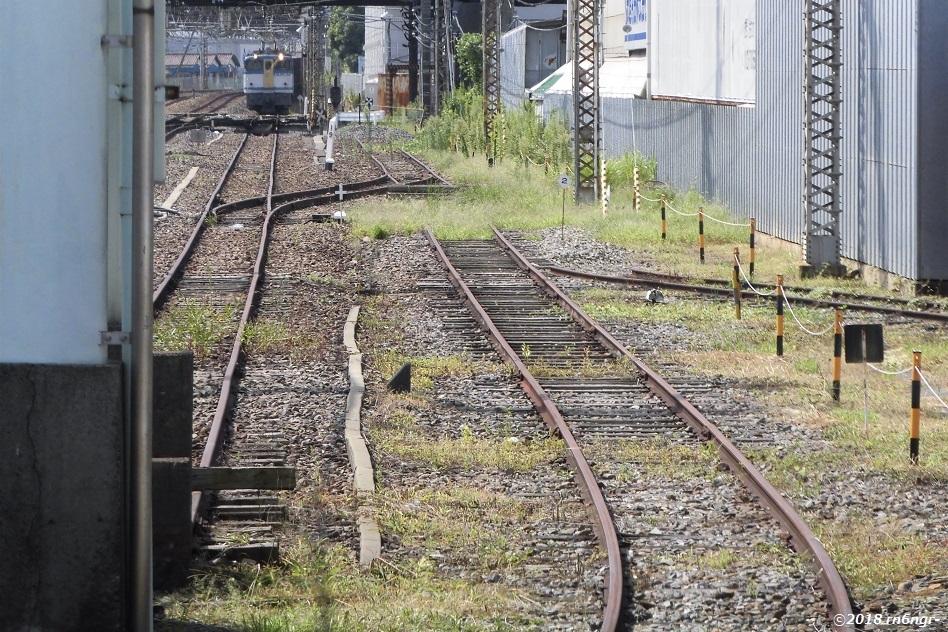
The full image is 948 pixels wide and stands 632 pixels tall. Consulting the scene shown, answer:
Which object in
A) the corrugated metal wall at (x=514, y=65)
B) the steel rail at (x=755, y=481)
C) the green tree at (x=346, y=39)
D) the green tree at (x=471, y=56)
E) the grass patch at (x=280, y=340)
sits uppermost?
the green tree at (x=346, y=39)

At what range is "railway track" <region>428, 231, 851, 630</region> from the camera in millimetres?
6398

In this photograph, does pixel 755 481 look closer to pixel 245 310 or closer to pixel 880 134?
pixel 245 310

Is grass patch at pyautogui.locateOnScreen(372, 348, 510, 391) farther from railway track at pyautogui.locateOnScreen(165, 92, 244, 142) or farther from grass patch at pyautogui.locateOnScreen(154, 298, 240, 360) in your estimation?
railway track at pyautogui.locateOnScreen(165, 92, 244, 142)

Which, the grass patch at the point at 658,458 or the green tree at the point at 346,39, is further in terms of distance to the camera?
the green tree at the point at 346,39

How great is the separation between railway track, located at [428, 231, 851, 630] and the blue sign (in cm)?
1885

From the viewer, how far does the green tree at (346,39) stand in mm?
115062

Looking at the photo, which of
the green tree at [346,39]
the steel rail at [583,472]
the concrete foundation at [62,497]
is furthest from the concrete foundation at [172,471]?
the green tree at [346,39]

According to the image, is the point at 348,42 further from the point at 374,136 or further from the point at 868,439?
the point at 868,439

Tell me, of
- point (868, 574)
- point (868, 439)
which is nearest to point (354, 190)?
point (868, 439)

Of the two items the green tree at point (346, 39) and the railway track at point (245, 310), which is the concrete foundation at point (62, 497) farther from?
the green tree at point (346, 39)

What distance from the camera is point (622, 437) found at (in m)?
9.72

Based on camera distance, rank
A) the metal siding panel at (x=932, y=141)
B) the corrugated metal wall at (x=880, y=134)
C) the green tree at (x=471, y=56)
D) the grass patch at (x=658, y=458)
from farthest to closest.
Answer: the green tree at (x=471, y=56) → the corrugated metal wall at (x=880, y=134) → the metal siding panel at (x=932, y=141) → the grass patch at (x=658, y=458)

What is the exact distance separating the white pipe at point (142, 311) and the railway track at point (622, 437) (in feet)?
7.35

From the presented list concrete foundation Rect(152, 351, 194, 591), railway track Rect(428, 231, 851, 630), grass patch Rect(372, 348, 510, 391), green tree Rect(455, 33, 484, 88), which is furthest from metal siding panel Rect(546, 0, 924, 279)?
green tree Rect(455, 33, 484, 88)
